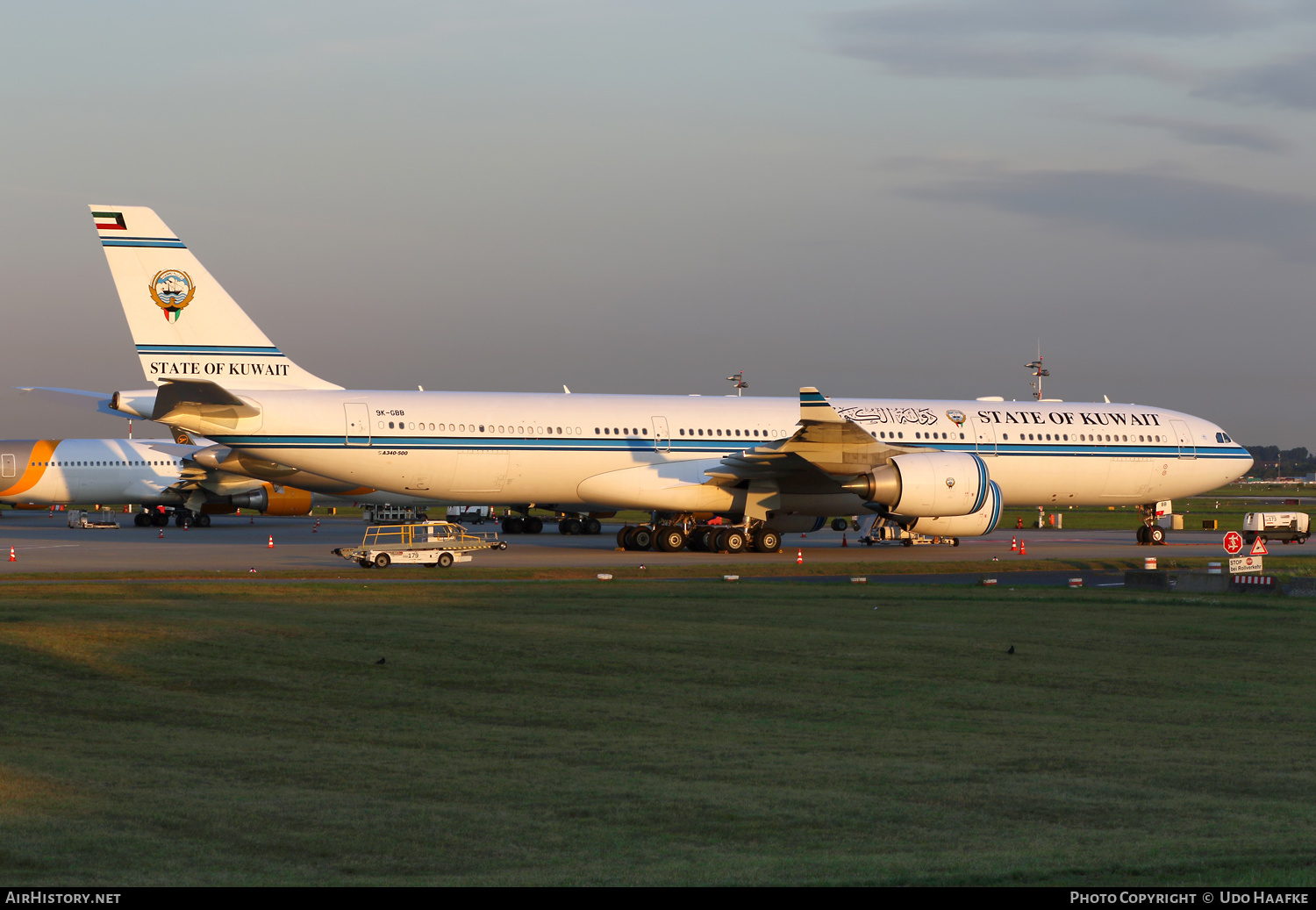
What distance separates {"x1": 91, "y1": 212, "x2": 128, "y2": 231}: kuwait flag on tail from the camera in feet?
102

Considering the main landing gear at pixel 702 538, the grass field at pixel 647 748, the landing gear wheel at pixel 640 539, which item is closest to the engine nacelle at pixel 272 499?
the landing gear wheel at pixel 640 539

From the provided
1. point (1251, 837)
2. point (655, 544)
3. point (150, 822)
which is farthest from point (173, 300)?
point (1251, 837)

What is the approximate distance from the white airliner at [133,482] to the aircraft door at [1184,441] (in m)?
36.2

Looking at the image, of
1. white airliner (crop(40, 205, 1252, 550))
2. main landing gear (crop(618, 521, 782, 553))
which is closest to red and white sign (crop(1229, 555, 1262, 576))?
white airliner (crop(40, 205, 1252, 550))

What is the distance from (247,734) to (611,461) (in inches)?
946

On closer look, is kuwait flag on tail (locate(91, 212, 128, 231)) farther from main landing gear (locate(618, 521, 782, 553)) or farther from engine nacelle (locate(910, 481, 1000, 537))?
engine nacelle (locate(910, 481, 1000, 537))

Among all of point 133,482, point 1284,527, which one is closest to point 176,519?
point 133,482

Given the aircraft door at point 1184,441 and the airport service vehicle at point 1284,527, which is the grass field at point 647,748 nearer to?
the aircraft door at point 1184,441

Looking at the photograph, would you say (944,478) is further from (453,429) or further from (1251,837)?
(1251,837)

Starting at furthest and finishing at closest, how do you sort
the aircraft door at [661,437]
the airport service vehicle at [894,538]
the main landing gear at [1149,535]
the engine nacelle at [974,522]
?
the airport service vehicle at [894,538]
the main landing gear at [1149,535]
the aircraft door at [661,437]
the engine nacelle at [974,522]

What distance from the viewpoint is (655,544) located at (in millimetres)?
34125

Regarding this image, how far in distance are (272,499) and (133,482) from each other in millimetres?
7069

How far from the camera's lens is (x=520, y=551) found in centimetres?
3481

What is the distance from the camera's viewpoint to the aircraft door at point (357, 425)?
31141 millimetres
